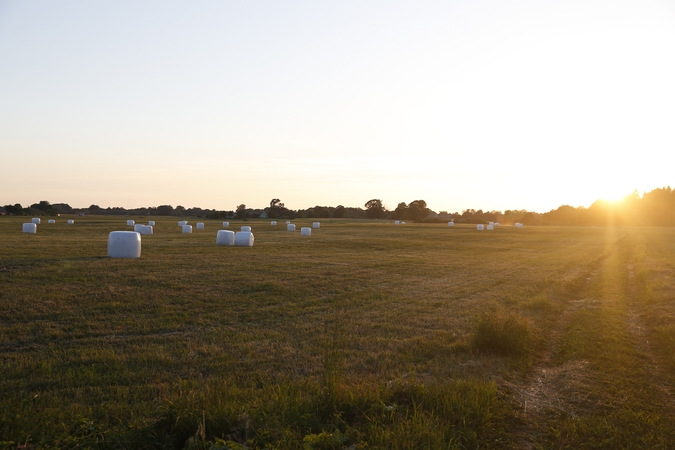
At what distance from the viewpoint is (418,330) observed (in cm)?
1141

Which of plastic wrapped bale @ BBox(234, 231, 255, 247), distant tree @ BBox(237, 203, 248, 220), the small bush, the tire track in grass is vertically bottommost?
the tire track in grass

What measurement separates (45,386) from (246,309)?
6.19 m

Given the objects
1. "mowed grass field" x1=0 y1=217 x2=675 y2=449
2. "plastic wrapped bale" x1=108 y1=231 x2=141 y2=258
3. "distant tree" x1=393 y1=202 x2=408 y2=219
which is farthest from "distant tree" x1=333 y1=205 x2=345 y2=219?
"mowed grass field" x1=0 y1=217 x2=675 y2=449

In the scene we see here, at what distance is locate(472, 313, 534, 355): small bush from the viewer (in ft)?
31.1

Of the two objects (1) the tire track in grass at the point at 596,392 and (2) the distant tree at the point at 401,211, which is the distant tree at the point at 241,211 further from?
(1) the tire track in grass at the point at 596,392

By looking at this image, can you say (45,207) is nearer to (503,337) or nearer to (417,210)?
(417,210)

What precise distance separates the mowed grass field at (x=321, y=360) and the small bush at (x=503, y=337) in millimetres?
37

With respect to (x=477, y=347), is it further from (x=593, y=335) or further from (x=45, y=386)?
(x=45, y=386)

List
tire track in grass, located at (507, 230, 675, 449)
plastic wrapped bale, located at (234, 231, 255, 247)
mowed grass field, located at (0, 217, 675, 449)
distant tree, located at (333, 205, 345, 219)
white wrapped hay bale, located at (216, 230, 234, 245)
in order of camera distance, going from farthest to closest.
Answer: distant tree, located at (333, 205, 345, 219), plastic wrapped bale, located at (234, 231, 255, 247), white wrapped hay bale, located at (216, 230, 234, 245), tire track in grass, located at (507, 230, 675, 449), mowed grass field, located at (0, 217, 675, 449)

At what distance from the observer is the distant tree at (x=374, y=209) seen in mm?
142875

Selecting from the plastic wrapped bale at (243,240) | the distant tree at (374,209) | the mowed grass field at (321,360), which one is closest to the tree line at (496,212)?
the distant tree at (374,209)

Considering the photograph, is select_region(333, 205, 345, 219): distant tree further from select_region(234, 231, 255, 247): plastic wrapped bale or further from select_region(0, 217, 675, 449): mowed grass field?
select_region(0, 217, 675, 449): mowed grass field

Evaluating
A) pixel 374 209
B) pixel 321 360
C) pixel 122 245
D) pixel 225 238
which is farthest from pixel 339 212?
pixel 321 360

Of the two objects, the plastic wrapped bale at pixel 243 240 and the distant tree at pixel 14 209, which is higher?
the distant tree at pixel 14 209
